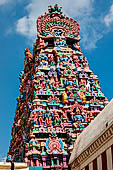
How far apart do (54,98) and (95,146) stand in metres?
18.2

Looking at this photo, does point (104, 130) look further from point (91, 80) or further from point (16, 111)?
point (16, 111)

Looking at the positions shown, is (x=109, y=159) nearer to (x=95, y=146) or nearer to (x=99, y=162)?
(x=99, y=162)

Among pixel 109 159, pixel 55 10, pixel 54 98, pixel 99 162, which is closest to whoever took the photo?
pixel 109 159

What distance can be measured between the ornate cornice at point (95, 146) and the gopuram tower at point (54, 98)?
12336mm

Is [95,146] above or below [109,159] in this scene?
above

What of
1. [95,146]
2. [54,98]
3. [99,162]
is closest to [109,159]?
[99,162]

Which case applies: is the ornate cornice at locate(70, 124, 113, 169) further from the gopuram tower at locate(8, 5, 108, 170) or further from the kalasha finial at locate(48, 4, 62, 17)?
the kalasha finial at locate(48, 4, 62, 17)

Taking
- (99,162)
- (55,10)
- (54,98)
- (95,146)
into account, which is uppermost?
(55,10)

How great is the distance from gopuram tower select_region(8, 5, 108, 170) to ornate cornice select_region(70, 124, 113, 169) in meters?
12.3

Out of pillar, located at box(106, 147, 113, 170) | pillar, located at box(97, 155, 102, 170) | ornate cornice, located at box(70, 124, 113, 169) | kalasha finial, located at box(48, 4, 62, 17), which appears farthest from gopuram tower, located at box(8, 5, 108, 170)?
pillar, located at box(106, 147, 113, 170)

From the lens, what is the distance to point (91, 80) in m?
34.5

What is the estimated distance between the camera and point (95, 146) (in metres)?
13.7

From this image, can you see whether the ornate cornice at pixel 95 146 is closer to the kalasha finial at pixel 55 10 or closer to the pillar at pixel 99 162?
the pillar at pixel 99 162

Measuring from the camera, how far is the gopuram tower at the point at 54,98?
93.7 feet
